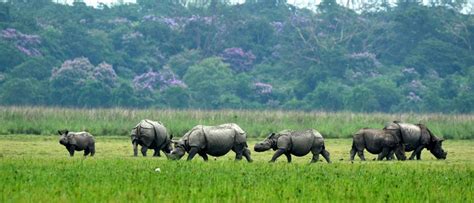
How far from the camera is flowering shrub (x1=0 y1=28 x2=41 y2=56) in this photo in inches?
2788

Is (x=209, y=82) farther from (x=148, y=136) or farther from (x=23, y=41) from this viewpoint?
(x=148, y=136)

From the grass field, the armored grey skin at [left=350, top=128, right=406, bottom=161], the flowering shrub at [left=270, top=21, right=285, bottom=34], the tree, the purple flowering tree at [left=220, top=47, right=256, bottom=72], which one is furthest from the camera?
the flowering shrub at [left=270, top=21, right=285, bottom=34]

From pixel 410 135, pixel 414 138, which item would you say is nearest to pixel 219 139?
pixel 410 135

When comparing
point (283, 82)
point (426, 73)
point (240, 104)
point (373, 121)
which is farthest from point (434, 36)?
point (373, 121)

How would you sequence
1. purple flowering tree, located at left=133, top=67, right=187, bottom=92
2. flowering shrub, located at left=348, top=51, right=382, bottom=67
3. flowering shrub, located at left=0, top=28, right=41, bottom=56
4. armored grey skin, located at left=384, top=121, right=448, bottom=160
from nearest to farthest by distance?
armored grey skin, located at left=384, top=121, right=448, bottom=160
flowering shrub, located at left=0, top=28, right=41, bottom=56
purple flowering tree, located at left=133, top=67, right=187, bottom=92
flowering shrub, located at left=348, top=51, right=382, bottom=67

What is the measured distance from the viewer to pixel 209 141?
2297 centimetres

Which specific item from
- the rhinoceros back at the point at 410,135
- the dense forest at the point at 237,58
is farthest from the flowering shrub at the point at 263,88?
the rhinoceros back at the point at 410,135

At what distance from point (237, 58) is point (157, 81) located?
8319 millimetres

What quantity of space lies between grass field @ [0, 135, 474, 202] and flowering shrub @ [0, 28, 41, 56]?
50564mm

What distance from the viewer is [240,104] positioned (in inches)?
2739

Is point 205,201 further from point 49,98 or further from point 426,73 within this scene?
point 426,73


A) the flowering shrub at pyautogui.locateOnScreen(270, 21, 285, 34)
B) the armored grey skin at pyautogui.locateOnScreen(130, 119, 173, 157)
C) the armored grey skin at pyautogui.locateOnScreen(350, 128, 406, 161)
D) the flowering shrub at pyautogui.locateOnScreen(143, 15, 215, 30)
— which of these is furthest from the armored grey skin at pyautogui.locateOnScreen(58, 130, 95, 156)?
the flowering shrub at pyautogui.locateOnScreen(270, 21, 285, 34)

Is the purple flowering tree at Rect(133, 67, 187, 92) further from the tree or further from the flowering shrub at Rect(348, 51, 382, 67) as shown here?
the flowering shrub at Rect(348, 51, 382, 67)

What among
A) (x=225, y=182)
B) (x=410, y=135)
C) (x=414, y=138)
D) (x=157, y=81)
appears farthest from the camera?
(x=157, y=81)
